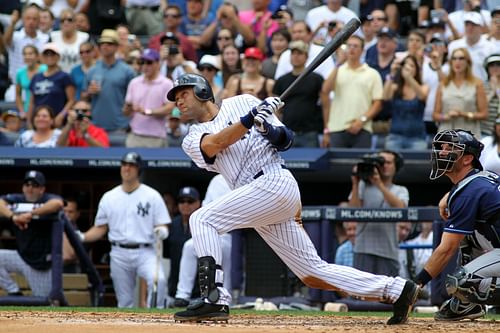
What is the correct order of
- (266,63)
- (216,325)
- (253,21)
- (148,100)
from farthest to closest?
(253,21) → (266,63) → (148,100) → (216,325)

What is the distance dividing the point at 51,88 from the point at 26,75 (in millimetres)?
826

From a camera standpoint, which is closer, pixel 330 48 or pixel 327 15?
pixel 330 48

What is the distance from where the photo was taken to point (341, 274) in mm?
6750

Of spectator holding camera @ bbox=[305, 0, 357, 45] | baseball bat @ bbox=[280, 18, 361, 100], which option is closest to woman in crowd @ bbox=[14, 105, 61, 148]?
spectator holding camera @ bbox=[305, 0, 357, 45]

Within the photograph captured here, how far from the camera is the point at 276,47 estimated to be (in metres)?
13.1

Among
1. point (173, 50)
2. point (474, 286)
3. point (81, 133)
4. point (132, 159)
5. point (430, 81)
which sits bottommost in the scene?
point (474, 286)

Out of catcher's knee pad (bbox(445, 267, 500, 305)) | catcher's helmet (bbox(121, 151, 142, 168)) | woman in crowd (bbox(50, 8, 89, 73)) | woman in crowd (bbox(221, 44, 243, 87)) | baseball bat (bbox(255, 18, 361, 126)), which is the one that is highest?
woman in crowd (bbox(50, 8, 89, 73))

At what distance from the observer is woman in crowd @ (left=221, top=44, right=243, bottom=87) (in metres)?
13.2

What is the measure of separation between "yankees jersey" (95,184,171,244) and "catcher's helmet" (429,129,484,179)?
4976 millimetres

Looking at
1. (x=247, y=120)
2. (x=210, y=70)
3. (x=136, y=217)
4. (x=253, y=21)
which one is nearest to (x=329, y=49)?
(x=247, y=120)

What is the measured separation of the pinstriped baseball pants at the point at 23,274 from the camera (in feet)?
36.9

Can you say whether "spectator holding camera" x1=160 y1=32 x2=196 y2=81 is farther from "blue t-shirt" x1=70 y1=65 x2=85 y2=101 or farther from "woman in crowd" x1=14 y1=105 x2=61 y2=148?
"woman in crowd" x1=14 y1=105 x2=61 y2=148

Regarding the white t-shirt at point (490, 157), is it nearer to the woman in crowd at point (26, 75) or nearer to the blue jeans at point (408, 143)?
the blue jeans at point (408, 143)

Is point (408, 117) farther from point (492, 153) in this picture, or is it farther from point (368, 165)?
point (492, 153)
